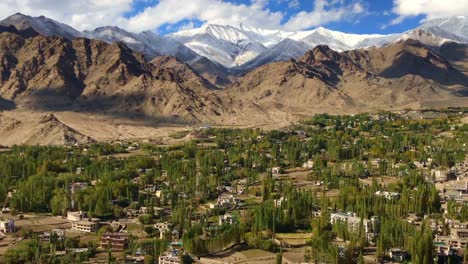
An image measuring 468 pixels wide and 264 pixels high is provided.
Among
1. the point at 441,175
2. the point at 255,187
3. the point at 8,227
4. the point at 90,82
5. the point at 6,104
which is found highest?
the point at 90,82

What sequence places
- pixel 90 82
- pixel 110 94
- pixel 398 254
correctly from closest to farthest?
pixel 398 254 < pixel 110 94 < pixel 90 82

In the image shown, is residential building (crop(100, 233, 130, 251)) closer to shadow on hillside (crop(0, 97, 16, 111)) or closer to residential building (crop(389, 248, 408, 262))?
residential building (crop(389, 248, 408, 262))

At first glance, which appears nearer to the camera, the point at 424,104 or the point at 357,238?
the point at 357,238

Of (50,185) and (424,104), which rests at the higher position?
(424,104)

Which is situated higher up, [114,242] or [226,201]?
[226,201]

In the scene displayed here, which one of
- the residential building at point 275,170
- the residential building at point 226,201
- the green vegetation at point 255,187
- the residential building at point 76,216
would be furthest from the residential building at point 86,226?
the residential building at point 275,170

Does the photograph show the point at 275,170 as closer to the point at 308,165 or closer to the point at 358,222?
the point at 308,165

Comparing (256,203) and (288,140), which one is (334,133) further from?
(256,203)

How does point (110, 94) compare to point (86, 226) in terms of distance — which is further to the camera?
point (110, 94)

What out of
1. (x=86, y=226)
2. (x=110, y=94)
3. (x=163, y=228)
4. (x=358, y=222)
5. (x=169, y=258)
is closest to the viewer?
(x=169, y=258)

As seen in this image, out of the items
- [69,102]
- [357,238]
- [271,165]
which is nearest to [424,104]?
[69,102]

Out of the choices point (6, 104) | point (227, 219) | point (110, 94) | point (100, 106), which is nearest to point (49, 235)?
point (227, 219)
